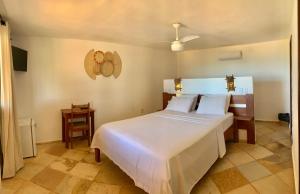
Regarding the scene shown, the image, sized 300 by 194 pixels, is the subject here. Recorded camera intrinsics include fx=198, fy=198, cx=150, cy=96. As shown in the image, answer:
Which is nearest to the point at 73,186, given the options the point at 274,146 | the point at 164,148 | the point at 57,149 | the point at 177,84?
the point at 164,148

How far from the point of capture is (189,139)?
2.21 metres

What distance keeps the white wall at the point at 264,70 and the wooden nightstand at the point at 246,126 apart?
192 cm

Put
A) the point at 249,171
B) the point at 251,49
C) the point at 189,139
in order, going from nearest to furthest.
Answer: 1. the point at 189,139
2. the point at 249,171
3. the point at 251,49

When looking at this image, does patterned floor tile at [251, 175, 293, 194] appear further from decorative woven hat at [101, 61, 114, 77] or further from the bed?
decorative woven hat at [101, 61, 114, 77]

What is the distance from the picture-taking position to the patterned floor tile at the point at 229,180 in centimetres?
224

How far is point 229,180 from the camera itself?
239cm

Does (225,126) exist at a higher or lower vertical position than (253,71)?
lower

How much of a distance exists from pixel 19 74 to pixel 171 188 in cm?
354

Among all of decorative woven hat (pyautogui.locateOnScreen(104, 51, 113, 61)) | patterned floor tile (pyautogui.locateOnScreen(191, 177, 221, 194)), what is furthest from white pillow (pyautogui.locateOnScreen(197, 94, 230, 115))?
decorative woven hat (pyautogui.locateOnScreen(104, 51, 113, 61))

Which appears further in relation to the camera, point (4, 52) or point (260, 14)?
point (260, 14)

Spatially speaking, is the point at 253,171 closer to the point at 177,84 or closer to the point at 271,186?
the point at 271,186

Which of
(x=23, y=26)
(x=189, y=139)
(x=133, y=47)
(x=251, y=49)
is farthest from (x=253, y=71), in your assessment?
(x=23, y=26)

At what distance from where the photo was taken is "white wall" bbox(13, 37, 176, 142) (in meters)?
3.83

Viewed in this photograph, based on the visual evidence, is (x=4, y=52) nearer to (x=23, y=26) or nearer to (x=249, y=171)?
(x=23, y=26)
